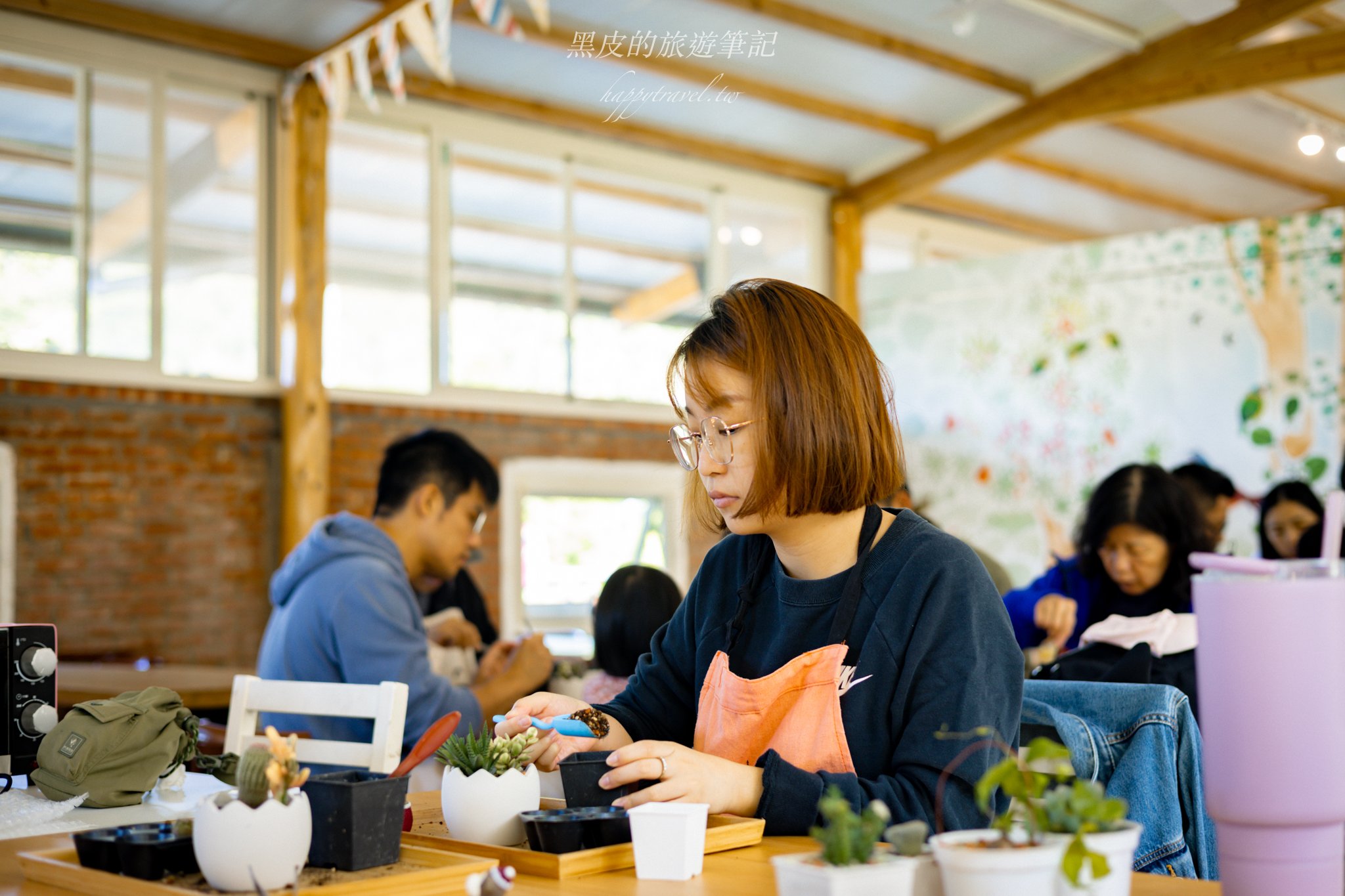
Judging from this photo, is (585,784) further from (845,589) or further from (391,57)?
(391,57)

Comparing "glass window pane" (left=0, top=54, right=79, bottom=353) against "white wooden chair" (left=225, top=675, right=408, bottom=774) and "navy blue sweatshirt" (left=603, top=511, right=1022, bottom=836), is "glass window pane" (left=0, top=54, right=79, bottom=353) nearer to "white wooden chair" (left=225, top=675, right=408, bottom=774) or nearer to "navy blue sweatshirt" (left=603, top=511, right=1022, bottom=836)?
"white wooden chair" (left=225, top=675, right=408, bottom=774)

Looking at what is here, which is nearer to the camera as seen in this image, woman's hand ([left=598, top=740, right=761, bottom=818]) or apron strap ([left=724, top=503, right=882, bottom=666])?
woman's hand ([left=598, top=740, right=761, bottom=818])

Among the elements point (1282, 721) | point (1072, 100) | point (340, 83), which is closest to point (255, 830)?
point (1282, 721)

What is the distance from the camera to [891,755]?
1.59m

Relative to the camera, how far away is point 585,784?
4.87 ft

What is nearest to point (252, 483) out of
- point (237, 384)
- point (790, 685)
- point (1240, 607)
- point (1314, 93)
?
point (237, 384)

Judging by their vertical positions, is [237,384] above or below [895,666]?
above

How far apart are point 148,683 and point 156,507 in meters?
2.33

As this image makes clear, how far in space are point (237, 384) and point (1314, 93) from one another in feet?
23.0

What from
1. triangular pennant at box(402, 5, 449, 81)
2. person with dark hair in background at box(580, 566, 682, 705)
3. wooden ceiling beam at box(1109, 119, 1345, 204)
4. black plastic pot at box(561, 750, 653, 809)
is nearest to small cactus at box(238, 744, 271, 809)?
black plastic pot at box(561, 750, 653, 809)

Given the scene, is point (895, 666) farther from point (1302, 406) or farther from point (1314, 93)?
point (1314, 93)

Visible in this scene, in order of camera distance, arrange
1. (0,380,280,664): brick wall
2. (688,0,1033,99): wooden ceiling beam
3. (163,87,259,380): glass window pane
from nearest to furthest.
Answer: (0,380,280,664): brick wall
(163,87,259,380): glass window pane
(688,0,1033,99): wooden ceiling beam

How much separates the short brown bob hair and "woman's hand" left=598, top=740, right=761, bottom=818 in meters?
0.35

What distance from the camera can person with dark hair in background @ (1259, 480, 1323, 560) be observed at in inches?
202
